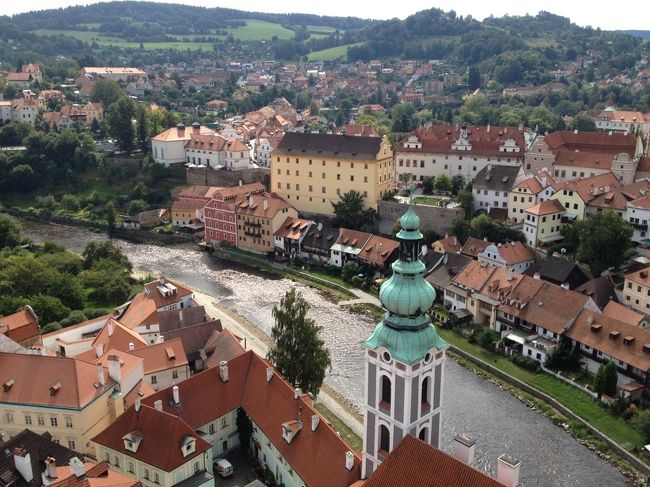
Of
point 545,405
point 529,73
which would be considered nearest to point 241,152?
point 545,405

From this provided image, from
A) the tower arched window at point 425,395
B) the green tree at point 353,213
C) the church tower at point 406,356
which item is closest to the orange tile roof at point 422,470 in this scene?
the church tower at point 406,356

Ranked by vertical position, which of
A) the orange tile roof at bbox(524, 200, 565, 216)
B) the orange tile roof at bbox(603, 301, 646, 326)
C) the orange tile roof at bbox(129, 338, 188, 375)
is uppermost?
the orange tile roof at bbox(524, 200, 565, 216)


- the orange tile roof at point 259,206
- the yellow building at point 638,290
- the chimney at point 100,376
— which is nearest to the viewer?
the chimney at point 100,376

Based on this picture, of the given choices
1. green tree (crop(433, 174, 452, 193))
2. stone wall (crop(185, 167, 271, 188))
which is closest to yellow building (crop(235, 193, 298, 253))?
stone wall (crop(185, 167, 271, 188))

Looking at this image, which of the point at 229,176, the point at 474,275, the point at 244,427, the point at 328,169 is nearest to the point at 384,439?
the point at 244,427

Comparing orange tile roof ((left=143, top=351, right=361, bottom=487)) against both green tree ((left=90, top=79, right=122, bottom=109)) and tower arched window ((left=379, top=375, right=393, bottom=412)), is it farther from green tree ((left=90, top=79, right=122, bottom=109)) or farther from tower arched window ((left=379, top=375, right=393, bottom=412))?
green tree ((left=90, top=79, right=122, bottom=109))

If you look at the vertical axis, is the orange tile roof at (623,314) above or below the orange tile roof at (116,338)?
below

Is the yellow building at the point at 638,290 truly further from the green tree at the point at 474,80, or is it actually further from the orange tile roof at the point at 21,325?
the green tree at the point at 474,80
